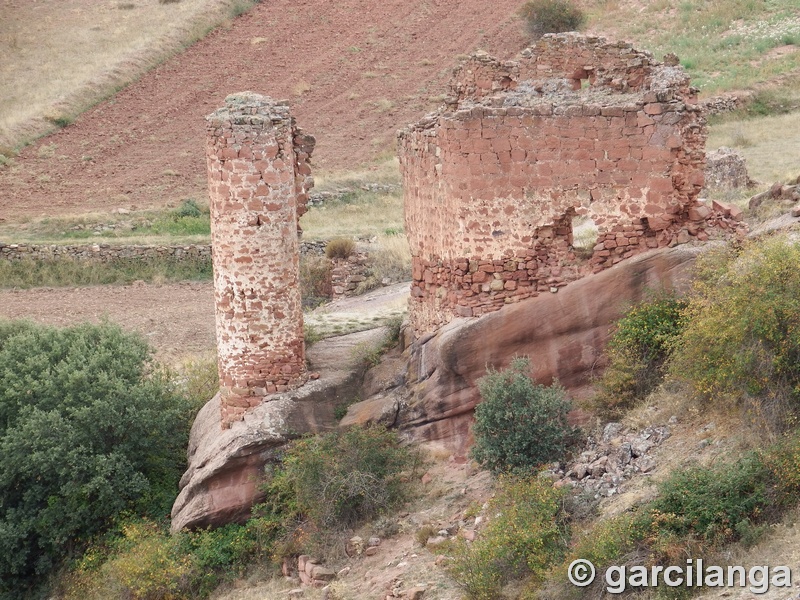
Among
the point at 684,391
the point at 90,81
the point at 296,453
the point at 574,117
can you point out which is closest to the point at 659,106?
the point at 574,117

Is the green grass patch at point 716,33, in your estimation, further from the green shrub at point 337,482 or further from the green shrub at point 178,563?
the green shrub at point 178,563

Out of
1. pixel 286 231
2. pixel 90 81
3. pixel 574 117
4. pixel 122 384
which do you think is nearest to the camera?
pixel 574 117

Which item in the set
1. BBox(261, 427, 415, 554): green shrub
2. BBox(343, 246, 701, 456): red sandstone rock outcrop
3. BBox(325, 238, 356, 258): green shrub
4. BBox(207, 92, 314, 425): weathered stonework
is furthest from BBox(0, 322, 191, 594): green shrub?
BBox(325, 238, 356, 258): green shrub

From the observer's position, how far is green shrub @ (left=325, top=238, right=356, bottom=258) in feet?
83.3

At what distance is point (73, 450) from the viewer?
54.1 ft

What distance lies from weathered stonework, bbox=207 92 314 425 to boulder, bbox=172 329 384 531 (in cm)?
30

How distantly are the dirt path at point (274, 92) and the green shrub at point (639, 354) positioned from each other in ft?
72.6

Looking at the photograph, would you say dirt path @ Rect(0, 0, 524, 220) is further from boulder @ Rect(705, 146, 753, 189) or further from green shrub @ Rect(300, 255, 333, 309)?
boulder @ Rect(705, 146, 753, 189)

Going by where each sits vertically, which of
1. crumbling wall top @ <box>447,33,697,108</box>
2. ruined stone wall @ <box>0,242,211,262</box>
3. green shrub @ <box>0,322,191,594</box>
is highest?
crumbling wall top @ <box>447,33,697,108</box>

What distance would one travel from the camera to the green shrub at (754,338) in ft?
38.5

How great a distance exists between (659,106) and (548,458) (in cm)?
436

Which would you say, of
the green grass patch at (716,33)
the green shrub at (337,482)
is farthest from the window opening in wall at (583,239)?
the green grass patch at (716,33)

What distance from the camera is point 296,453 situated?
15180 mm

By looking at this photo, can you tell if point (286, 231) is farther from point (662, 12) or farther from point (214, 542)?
point (662, 12)
